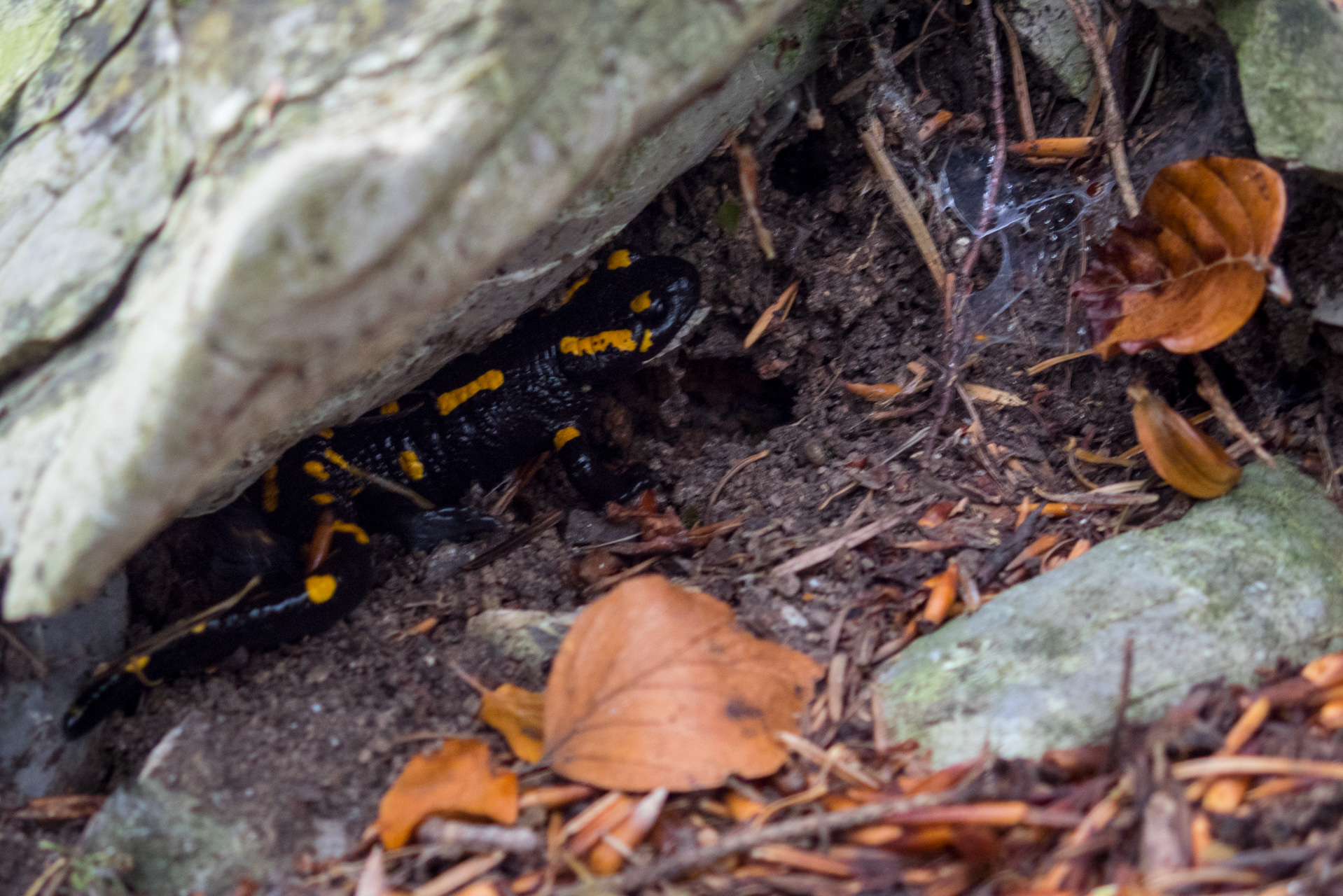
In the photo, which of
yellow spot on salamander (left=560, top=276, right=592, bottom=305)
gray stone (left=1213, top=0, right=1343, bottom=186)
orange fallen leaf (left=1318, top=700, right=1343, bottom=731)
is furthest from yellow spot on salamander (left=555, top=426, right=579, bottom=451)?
orange fallen leaf (left=1318, top=700, right=1343, bottom=731)

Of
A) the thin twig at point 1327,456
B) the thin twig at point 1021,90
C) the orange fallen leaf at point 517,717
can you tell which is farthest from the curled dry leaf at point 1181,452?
the orange fallen leaf at point 517,717

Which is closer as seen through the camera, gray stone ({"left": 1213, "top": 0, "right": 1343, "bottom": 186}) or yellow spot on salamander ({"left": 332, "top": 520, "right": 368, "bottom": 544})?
gray stone ({"left": 1213, "top": 0, "right": 1343, "bottom": 186})

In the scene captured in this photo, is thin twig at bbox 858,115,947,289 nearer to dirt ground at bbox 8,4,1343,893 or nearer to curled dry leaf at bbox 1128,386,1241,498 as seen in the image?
dirt ground at bbox 8,4,1343,893

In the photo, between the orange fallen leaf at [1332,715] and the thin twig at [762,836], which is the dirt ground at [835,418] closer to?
the orange fallen leaf at [1332,715]

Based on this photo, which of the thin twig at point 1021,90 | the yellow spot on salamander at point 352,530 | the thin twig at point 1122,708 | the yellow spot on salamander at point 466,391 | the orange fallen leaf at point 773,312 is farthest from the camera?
the yellow spot on salamander at point 466,391

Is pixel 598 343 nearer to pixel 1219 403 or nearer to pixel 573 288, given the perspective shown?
pixel 573 288

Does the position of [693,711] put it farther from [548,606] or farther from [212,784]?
[212,784]

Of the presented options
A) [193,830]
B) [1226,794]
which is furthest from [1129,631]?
[193,830]
